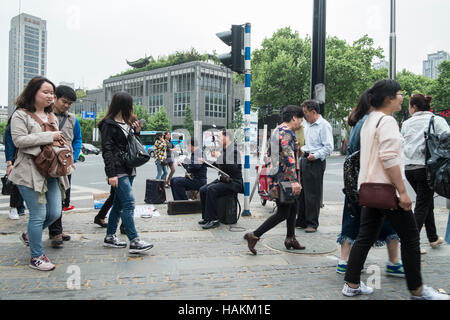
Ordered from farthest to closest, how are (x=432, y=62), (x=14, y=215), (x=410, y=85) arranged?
(x=432, y=62) → (x=410, y=85) → (x=14, y=215)

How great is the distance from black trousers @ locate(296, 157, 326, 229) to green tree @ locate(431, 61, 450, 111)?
3860 centimetres

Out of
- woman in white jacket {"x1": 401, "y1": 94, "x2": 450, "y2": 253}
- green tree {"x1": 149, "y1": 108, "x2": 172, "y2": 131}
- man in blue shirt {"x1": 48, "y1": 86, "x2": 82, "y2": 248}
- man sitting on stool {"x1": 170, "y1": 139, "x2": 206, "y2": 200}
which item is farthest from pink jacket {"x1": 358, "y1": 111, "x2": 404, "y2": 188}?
green tree {"x1": 149, "y1": 108, "x2": 172, "y2": 131}

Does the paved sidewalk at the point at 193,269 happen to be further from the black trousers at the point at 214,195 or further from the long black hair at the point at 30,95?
the long black hair at the point at 30,95

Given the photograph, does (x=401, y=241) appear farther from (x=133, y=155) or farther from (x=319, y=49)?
(x=319, y=49)

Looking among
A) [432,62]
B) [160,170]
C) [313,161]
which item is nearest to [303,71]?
[160,170]

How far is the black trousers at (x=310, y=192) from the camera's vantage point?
18.5 feet

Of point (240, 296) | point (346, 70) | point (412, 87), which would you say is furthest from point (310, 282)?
point (412, 87)

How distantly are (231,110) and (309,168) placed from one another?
64588 millimetres

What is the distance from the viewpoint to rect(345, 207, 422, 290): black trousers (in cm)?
293

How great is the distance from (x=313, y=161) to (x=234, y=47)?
2456mm

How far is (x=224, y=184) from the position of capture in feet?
19.0

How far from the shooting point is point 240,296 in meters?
3.06

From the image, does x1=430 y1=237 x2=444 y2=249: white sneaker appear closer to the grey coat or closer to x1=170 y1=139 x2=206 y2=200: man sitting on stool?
x1=170 y1=139 x2=206 y2=200: man sitting on stool
